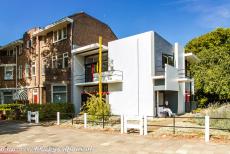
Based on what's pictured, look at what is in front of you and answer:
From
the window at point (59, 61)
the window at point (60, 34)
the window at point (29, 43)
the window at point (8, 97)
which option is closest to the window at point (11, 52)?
the window at point (29, 43)

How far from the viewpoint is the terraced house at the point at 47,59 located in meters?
29.0

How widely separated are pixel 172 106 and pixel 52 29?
14.7 meters

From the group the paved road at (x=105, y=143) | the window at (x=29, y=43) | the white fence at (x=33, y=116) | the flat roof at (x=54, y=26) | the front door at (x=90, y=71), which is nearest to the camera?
the paved road at (x=105, y=143)

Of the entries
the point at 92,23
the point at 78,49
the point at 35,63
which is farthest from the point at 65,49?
the point at 35,63

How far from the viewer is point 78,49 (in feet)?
91.2

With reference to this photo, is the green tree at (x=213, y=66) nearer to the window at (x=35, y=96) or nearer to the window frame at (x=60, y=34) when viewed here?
the window frame at (x=60, y=34)

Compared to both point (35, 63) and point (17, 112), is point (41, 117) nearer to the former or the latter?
point (17, 112)

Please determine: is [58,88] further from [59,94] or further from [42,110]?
[42,110]

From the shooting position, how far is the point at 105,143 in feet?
43.1

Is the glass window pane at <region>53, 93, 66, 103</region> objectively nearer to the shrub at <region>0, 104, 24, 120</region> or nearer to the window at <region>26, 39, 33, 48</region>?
the shrub at <region>0, 104, 24, 120</region>

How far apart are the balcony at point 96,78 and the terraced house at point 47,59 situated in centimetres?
100

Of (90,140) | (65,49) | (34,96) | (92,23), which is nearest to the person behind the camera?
(90,140)

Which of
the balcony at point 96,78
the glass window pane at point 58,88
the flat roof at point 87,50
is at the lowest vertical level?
the glass window pane at point 58,88

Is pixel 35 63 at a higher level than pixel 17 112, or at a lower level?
higher
